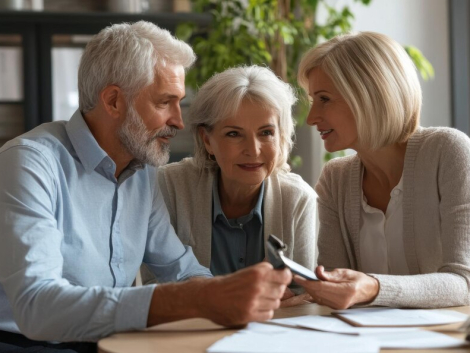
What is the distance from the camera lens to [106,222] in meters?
1.96

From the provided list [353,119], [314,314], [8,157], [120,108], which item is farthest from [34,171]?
[353,119]

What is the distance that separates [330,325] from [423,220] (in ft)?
2.09

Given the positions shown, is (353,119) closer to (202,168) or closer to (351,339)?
(202,168)

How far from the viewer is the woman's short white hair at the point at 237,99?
2.26 metres

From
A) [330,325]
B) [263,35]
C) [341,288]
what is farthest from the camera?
[263,35]

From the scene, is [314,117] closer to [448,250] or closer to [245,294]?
[448,250]

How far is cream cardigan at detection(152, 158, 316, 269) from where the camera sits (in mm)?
2309

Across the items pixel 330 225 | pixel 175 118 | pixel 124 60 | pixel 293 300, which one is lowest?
pixel 293 300

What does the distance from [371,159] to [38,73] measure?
102 inches

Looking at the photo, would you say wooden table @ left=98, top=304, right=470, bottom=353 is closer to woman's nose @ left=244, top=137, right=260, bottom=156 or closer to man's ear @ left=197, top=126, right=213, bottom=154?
woman's nose @ left=244, top=137, right=260, bottom=156

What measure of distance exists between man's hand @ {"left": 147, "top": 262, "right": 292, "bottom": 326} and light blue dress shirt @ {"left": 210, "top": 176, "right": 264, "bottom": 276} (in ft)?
2.69

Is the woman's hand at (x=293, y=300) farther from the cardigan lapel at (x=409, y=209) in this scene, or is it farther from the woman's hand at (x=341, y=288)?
the cardigan lapel at (x=409, y=209)

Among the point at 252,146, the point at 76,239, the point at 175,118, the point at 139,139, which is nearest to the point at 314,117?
the point at 252,146

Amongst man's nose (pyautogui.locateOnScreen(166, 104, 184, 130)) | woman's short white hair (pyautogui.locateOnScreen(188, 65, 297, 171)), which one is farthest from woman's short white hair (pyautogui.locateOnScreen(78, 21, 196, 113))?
woman's short white hair (pyautogui.locateOnScreen(188, 65, 297, 171))
